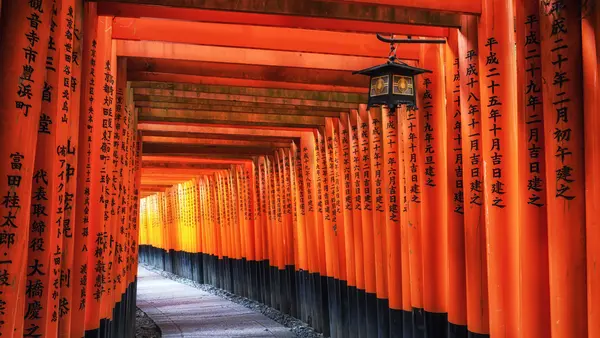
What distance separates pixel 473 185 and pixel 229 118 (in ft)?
24.7

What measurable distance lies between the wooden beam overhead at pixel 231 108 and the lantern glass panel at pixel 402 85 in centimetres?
491

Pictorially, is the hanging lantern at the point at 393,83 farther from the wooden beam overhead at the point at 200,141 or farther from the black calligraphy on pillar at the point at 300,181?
the wooden beam overhead at the point at 200,141

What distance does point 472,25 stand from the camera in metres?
6.73

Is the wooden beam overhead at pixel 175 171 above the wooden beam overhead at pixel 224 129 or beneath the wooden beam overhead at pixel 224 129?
beneath

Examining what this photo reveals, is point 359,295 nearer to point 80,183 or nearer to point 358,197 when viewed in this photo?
point 358,197

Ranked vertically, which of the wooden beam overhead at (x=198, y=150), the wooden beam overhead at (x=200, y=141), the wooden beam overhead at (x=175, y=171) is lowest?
the wooden beam overhead at (x=175, y=171)

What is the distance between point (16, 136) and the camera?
3.73 metres

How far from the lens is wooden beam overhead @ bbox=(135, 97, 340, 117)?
12383mm

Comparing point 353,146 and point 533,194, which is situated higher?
point 353,146

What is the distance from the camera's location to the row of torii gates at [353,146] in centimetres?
442

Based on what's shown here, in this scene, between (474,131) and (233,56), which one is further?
(233,56)

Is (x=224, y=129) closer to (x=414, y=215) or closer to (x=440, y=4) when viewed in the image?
(x=414, y=215)

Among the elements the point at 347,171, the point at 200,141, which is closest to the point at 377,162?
the point at 347,171

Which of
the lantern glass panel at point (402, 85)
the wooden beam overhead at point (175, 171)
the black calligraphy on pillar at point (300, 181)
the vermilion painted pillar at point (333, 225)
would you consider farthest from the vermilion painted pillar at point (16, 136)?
the wooden beam overhead at point (175, 171)
